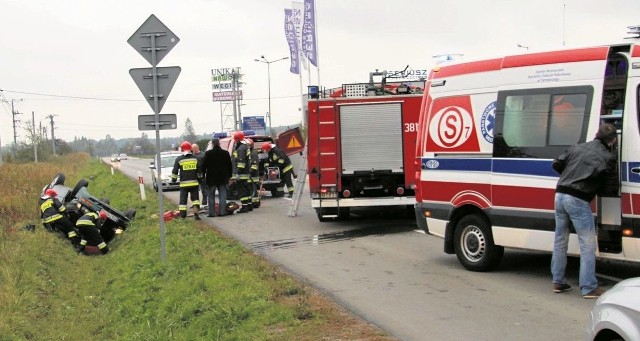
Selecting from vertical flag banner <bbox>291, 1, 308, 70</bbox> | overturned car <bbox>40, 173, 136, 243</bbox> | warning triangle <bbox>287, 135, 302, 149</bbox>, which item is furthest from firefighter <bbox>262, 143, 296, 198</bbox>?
vertical flag banner <bbox>291, 1, 308, 70</bbox>

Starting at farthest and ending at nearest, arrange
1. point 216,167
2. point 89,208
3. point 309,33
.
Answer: point 309,33, point 216,167, point 89,208

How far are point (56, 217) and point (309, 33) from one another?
23965mm

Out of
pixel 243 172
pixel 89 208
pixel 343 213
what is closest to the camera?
pixel 89 208

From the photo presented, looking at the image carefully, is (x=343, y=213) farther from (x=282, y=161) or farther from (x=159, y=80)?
(x=159, y=80)

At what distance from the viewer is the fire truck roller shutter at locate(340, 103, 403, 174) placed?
12.2 m

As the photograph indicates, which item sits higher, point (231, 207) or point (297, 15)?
point (297, 15)

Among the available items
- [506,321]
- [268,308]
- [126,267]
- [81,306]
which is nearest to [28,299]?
[81,306]

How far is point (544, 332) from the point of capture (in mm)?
5391

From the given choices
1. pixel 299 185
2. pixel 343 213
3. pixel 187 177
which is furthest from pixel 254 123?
pixel 343 213

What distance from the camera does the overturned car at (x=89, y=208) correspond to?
13281 mm

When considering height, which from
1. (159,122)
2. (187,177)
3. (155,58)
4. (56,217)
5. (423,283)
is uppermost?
(155,58)

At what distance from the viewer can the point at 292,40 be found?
121ft

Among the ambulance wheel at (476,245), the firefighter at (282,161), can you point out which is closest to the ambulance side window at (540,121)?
the ambulance wheel at (476,245)

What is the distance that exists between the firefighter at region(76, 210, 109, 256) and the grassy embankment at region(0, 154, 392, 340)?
Answer: 33 cm
